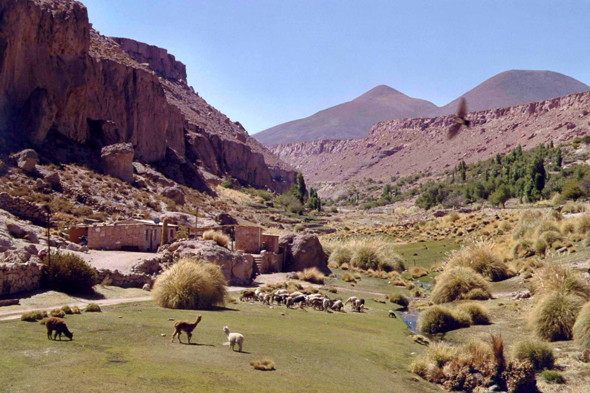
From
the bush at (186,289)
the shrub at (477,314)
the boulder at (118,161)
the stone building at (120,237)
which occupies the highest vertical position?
the boulder at (118,161)

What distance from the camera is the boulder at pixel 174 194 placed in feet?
194

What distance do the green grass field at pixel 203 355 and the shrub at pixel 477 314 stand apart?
7.32ft

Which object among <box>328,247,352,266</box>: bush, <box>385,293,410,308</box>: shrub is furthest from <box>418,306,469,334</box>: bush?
<box>328,247,352,266</box>: bush

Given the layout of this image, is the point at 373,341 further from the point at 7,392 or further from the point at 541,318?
the point at 7,392

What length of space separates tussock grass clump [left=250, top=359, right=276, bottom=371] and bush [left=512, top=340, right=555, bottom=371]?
594cm

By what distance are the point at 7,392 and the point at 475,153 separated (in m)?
181

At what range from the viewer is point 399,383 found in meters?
11.5

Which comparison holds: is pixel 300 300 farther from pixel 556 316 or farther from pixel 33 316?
pixel 33 316

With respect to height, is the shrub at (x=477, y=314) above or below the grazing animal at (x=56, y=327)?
below

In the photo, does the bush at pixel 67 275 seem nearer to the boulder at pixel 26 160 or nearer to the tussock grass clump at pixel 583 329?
the tussock grass clump at pixel 583 329

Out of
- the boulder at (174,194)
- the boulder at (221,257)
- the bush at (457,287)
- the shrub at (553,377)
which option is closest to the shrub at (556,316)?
the shrub at (553,377)

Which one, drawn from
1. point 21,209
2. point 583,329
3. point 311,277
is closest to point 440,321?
point 583,329

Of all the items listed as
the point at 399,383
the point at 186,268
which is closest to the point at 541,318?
the point at 399,383

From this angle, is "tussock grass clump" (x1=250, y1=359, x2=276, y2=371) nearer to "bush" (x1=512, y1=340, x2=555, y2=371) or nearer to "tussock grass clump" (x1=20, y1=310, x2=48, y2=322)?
"tussock grass clump" (x1=20, y1=310, x2=48, y2=322)
